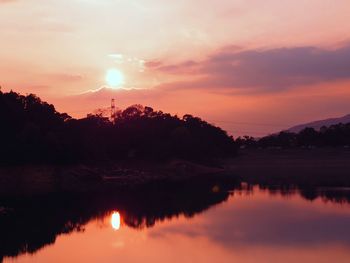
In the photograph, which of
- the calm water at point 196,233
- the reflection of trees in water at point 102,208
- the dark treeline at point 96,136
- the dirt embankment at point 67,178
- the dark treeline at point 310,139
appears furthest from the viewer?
the dark treeline at point 310,139

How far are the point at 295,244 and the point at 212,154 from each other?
79431mm

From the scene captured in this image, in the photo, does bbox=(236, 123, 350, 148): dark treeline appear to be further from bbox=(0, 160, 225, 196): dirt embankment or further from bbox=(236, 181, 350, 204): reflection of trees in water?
bbox=(236, 181, 350, 204): reflection of trees in water

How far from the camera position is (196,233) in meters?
26.8

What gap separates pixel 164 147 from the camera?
283 ft

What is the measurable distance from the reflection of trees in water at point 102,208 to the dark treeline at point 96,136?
1287cm

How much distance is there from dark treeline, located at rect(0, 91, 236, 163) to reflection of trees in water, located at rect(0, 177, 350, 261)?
42.2 ft

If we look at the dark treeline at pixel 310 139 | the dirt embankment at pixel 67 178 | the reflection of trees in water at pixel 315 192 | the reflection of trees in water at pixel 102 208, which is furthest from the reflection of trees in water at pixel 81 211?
the dark treeline at pixel 310 139

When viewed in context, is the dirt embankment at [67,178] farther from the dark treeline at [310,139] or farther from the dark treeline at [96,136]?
the dark treeline at [310,139]

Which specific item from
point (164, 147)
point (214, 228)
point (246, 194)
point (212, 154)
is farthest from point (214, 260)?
point (212, 154)

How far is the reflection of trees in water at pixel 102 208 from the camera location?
1056 inches

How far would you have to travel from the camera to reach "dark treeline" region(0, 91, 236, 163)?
5959cm

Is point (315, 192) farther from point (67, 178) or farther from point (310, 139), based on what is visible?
point (310, 139)

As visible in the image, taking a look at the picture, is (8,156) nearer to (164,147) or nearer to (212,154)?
(164,147)

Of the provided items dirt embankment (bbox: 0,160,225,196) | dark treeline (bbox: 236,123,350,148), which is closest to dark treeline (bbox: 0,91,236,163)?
dirt embankment (bbox: 0,160,225,196)
